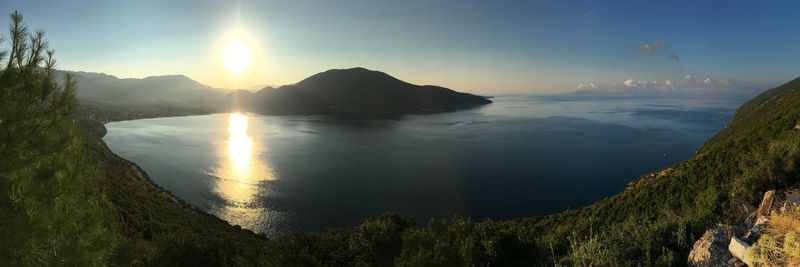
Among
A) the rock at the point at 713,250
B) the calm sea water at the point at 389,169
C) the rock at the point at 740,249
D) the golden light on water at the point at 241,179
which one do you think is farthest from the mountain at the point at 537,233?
the calm sea water at the point at 389,169

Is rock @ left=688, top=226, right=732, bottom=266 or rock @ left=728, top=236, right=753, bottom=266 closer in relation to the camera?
rock @ left=728, top=236, right=753, bottom=266

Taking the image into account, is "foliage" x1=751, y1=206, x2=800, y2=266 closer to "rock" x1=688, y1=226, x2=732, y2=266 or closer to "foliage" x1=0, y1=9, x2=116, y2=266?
"rock" x1=688, y1=226, x2=732, y2=266

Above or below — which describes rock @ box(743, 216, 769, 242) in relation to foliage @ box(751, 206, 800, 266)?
below

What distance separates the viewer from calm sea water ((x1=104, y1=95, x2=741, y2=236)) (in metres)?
62.8

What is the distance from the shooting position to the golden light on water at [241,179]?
59.6 meters

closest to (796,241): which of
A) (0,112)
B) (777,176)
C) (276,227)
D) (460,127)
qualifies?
(777,176)

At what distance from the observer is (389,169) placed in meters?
88.9

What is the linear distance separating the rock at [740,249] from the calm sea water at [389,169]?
52.3 meters

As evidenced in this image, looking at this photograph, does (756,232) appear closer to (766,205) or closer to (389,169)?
(766,205)

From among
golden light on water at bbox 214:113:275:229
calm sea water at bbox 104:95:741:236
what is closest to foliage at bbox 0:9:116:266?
calm sea water at bbox 104:95:741:236

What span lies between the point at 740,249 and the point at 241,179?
81.1 m

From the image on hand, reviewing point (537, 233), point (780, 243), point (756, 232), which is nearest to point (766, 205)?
point (756, 232)

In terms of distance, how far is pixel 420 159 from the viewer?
100562 millimetres

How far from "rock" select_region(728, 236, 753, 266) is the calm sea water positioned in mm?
52320
